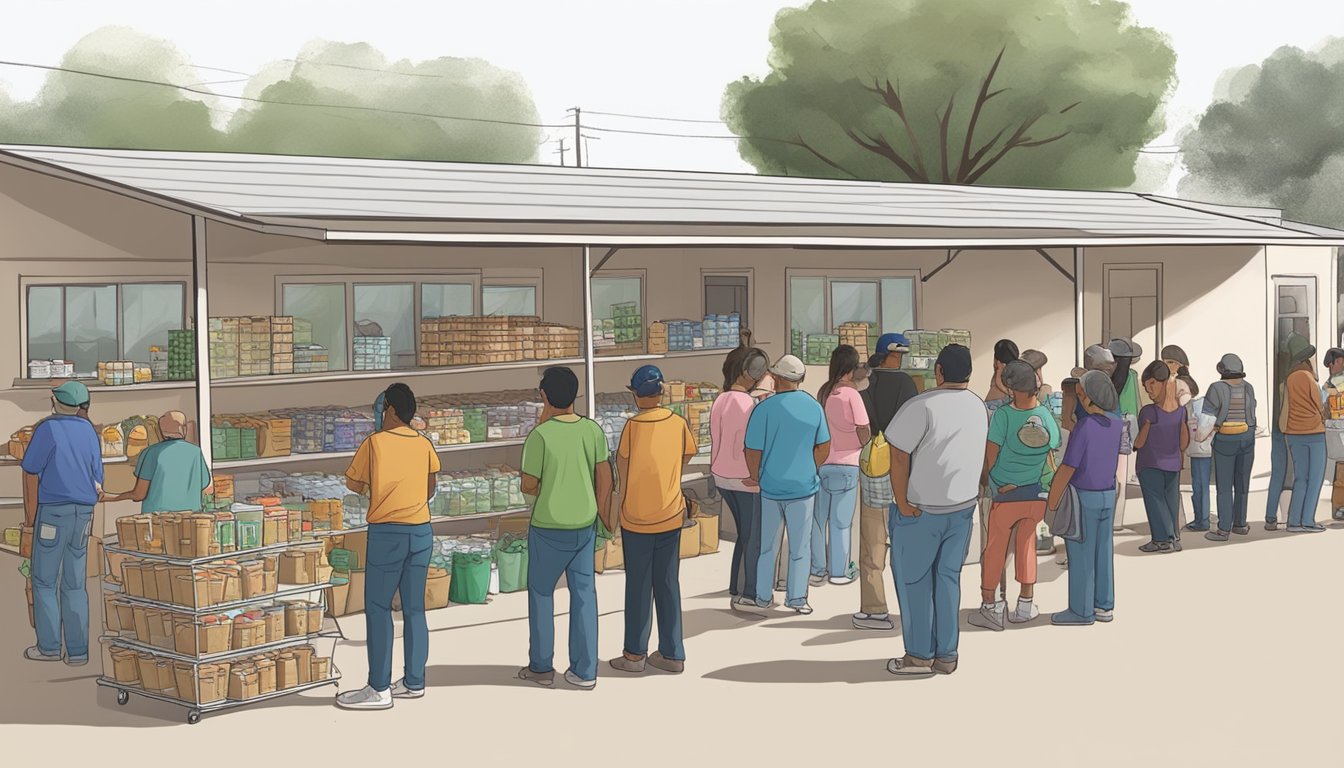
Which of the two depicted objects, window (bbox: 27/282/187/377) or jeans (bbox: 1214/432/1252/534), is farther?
jeans (bbox: 1214/432/1252/534)

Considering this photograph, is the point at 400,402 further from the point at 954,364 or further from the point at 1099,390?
the point at 1099,390

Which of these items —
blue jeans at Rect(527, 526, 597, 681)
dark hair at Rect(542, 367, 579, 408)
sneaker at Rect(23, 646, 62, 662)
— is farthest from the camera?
sneaker at Rect(23, 646, 62, 662)

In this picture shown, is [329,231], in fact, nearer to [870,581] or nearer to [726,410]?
[726,410]

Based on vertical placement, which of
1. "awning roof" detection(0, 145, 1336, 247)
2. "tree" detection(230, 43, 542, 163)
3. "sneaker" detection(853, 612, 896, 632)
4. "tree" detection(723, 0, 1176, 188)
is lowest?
"sneaker" detection(853, 612, 896, 632)

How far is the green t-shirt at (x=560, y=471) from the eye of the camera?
28.7ft

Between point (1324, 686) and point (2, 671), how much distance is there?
315 inches

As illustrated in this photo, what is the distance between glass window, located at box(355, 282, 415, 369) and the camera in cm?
1399

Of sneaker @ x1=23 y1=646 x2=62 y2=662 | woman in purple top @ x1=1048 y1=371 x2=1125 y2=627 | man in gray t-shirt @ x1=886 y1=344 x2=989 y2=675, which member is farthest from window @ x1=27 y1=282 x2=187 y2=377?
woman in purple top @ x1=1048 y1=371 x2=1125 y2=627

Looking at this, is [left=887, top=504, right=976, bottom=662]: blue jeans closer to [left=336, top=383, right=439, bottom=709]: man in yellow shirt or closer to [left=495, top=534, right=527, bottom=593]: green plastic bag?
[left=336, top=383, right=439, bottom=709]: man in yellow shirt

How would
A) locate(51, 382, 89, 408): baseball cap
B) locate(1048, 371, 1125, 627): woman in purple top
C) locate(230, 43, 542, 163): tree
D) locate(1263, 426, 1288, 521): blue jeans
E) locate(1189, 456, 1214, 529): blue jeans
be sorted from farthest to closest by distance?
1. locate(230, 43, 542, 163): tree
2. locate(1263, 426, 1288, 521): blue jeans
3. locate(1189, 456, 1214, 529): blue jeans
4. locate(1048, 371, 1125, 627): woman in purple top
5. locate(51, 382, 89, 408): baseball cap

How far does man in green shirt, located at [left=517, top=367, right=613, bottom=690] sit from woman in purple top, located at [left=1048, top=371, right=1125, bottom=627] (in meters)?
3.30

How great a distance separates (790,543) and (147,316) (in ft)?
19.6

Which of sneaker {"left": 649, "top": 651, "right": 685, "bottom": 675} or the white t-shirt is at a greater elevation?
the white t-shirt

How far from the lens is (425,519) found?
8.59m
